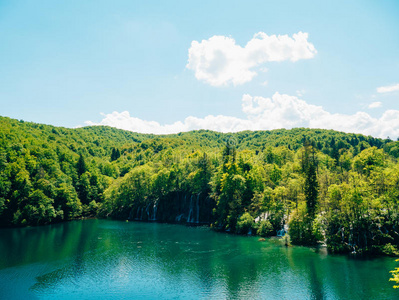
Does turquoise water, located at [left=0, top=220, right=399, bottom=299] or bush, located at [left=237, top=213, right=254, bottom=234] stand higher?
bush, located at [left=237, top=213, right=254, bottom=234]

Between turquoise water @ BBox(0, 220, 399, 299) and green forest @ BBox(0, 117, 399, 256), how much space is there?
585 cm

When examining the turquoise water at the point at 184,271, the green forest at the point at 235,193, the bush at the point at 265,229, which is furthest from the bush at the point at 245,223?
the turquoise water at the point at 184,271

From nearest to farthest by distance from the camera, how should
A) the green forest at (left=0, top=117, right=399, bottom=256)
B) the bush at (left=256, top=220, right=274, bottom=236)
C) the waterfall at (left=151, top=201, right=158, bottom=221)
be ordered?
the green forest at (left=0, top=117, right=399, bottom=256) → the bush at (left=256, top=220, right=274, bottom=236) → the waterfall at (left=151, top=201, right=158, bottom=221)

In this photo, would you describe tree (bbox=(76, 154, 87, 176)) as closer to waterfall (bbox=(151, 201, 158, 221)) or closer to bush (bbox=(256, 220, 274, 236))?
waterfall (bbox=(151, 201, 158, 221))

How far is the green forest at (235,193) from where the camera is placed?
45594mm

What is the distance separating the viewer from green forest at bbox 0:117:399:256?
1795 inches

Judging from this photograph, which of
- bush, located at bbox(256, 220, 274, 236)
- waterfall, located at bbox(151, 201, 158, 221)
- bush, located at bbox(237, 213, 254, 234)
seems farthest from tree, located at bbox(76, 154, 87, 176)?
bush, located at bbox(256, 220, 274, 236)

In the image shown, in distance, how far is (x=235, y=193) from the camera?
233 ft

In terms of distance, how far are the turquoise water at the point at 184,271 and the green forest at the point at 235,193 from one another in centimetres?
585

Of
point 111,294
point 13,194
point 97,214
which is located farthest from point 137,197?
point 111,294

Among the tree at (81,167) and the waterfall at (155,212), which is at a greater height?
the tree at (81,167)

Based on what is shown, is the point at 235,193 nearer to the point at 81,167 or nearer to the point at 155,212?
the point at 155,212

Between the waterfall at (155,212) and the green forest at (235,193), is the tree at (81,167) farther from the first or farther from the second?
the waterfall at (155,212)

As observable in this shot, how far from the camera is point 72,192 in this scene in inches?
3856
